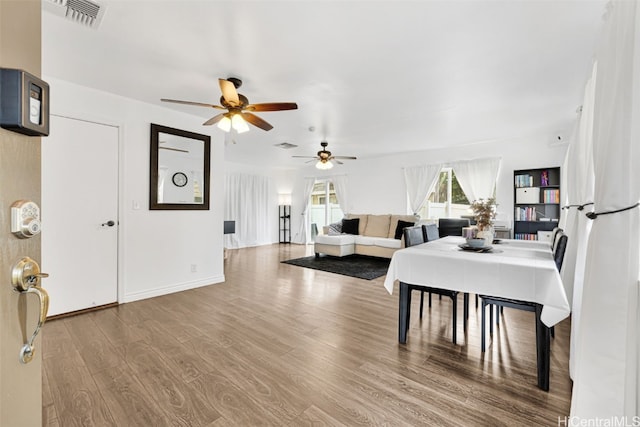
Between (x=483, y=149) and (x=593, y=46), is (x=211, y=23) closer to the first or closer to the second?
(x=593, y=46)

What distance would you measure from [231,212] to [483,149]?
20.7 ft

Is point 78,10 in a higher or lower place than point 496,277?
higher

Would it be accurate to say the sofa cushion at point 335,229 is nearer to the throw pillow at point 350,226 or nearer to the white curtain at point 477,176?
the throw pillow at point 350,226

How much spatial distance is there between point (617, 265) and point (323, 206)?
7.61 metres

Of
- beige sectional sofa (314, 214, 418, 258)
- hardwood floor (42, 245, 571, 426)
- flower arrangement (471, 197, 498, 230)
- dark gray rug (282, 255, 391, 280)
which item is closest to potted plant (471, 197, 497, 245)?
flower arrangement (471, 197, 498, 230)

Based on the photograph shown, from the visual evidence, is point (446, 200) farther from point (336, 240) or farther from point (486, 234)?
point (486, 234)

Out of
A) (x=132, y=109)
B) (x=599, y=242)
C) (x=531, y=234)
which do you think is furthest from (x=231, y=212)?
(x=599, y=242)

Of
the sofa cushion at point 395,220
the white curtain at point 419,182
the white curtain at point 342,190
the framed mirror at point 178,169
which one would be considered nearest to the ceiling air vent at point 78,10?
→ the framed mirror at point 178,169

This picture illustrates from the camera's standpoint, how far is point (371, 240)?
19.9 feet

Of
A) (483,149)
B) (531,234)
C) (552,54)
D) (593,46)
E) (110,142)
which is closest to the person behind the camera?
(593,46)

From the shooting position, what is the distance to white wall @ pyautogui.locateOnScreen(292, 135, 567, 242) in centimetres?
517

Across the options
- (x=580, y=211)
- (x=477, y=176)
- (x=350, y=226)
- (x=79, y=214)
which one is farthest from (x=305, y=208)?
(x=580, y=211)

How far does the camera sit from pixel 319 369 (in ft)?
6.42

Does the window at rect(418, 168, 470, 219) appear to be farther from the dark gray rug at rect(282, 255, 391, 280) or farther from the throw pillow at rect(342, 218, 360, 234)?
the dark gray rug at rect(282, 255, 391, 280)
